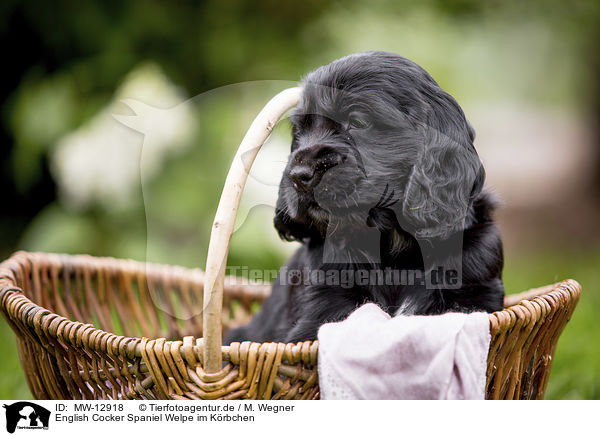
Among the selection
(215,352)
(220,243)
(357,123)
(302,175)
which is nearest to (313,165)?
(302,175)

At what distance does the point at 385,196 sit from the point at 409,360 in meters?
0.56

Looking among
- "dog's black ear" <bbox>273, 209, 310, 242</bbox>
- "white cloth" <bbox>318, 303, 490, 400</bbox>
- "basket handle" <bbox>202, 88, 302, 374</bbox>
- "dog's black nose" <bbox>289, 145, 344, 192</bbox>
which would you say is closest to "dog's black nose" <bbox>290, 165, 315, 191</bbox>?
"dog's black nose" <bbox>289, 145, 344, 192</bbox>

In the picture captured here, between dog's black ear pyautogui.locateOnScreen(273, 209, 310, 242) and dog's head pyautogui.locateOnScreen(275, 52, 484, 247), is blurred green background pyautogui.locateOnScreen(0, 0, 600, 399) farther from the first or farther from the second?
dog's head pyautogui.locateOnScreen(275, 52, 484, 247)

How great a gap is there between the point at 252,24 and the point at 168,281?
2919mm

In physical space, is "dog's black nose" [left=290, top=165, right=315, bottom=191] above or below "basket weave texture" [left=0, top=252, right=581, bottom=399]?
above

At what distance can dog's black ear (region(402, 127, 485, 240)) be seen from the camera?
2082mm

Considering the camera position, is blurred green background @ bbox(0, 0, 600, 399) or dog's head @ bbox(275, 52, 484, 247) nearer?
dog's head @ bbox(275, 52, 484, 247)

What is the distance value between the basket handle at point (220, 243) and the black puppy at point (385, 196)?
18 centimetres
